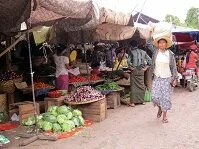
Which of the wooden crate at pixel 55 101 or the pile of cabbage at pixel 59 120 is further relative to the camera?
the wooden crate at pixel 55 101

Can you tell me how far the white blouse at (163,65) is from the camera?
26.8ft

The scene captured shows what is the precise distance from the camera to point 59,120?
769 centimetres

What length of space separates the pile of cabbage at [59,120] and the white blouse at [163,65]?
6.98 feet

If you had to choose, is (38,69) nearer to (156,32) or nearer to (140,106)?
(140,106)

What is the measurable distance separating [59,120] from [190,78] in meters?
7.58

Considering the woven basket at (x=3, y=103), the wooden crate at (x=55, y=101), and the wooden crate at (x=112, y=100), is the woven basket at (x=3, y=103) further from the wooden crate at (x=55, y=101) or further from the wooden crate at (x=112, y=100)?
the wooden crate at (x=112, y=100)

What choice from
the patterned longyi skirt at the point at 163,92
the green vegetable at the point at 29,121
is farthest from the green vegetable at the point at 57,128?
the patterned longyi skirt at the point at 163,92

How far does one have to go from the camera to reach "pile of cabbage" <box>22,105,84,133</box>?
7.60 m

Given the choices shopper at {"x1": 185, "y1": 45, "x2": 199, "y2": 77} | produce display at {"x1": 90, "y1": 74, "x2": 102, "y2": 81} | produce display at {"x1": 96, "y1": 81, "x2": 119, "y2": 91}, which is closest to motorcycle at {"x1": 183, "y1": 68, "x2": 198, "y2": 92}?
shopper at {"x1": 185, "y1": 45, "x2": 199, "y2": 77}

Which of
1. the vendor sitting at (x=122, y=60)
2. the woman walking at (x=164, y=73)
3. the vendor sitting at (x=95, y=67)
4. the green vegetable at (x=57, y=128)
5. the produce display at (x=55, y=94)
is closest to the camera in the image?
the green vegetable at (x=57, y=128)

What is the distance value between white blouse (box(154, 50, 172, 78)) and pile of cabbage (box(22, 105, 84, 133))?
6.98ft

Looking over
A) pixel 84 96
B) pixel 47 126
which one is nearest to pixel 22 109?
pixel 47 126

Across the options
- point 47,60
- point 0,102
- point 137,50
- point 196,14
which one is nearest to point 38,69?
point 47,60

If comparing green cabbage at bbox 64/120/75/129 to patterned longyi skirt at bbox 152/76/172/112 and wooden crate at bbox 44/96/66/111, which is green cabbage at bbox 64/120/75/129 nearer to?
wooden crate at bbox 44/96/66/111
